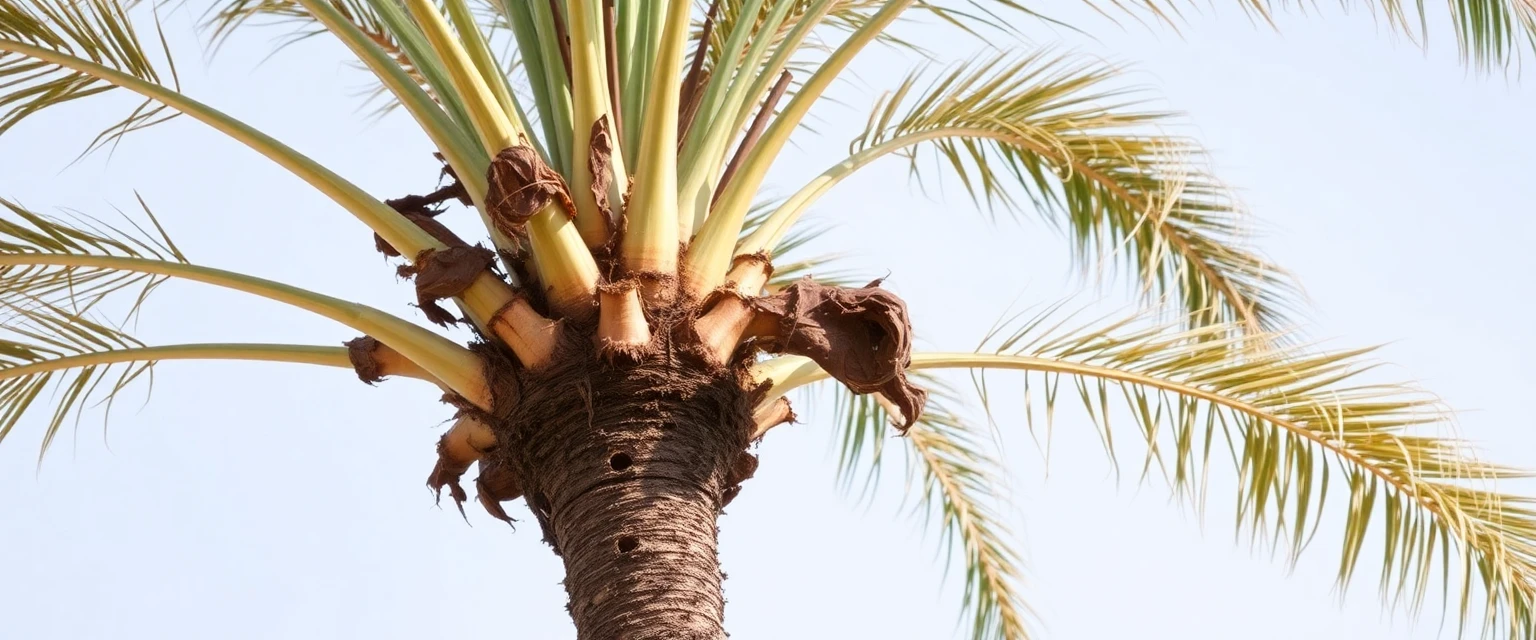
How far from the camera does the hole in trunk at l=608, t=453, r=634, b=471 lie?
3.42 metres

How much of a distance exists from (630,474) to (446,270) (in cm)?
70

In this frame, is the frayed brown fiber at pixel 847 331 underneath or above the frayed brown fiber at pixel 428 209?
underneath

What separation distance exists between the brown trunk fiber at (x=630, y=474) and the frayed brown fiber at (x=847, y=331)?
0.19m

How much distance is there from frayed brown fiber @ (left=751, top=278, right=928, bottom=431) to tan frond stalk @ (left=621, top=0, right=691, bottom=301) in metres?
0.25

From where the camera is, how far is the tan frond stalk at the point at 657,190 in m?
3.63

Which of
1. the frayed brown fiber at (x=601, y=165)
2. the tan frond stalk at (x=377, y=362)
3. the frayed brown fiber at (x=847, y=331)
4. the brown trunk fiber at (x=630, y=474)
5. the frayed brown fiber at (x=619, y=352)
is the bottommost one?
the brown trunk fiber at (x=630, y=474)

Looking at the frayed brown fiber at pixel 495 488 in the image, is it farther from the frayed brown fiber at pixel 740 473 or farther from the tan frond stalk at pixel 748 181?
the tan frond stalk at pixel 748 181

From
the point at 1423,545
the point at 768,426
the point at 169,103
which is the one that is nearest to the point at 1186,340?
the point at 1423,545

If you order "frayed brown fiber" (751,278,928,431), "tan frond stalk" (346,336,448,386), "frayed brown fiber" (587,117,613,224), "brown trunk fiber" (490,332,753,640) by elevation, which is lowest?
"brown trunk fiber" (490,332,753,640)

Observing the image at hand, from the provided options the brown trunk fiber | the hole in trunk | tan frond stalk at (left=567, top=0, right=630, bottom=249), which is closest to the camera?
the brown trunk fiber

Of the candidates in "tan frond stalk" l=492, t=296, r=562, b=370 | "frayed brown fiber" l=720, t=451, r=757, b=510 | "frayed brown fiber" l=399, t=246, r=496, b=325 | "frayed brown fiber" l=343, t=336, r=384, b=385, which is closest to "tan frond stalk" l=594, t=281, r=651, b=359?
"tan frond stalk" l=492, t=296, r=562, b=370

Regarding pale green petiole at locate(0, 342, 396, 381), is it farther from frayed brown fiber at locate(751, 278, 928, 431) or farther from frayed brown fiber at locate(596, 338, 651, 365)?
frayed brown fiber at locate(751, 278, 928, 431)

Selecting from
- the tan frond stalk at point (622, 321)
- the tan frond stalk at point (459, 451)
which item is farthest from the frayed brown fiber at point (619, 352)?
the tan frond stalk at point (459, 451)

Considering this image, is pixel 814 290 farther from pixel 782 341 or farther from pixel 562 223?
pixel 562 223
